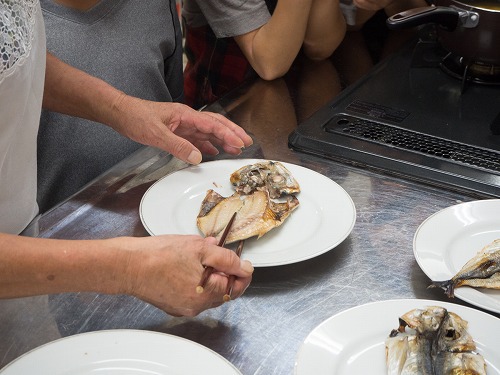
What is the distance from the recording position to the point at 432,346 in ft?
3.72

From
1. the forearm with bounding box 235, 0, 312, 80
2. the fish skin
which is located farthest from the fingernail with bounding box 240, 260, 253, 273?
the forearm with bounding box 235, 0, 312, 80

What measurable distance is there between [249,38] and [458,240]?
1.01m

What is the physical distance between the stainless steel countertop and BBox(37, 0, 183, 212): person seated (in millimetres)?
284

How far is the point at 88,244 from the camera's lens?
1.16 meters

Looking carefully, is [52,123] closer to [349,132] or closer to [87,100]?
[87,100]

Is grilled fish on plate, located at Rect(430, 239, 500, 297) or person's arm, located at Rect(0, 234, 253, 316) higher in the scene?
person's arm, located at Rect(0, 234, 253, 316)

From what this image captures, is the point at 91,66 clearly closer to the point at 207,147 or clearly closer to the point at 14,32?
the point at 207,147

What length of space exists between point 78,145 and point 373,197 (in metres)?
0.80

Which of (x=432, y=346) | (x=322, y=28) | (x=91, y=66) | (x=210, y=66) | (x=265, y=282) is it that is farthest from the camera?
(x=210, y=66)

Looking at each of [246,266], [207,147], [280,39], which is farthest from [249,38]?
[246,266]

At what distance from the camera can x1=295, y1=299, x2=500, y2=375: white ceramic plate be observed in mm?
1130

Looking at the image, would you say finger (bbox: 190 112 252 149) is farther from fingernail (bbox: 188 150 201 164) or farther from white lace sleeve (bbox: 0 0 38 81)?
white lace sleeve (bbox: 0 0 38 81)

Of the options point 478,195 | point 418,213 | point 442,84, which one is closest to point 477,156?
point 478,195

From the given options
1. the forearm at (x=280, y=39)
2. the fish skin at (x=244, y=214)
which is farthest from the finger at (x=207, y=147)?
the forearm at (x=280, y=39)
